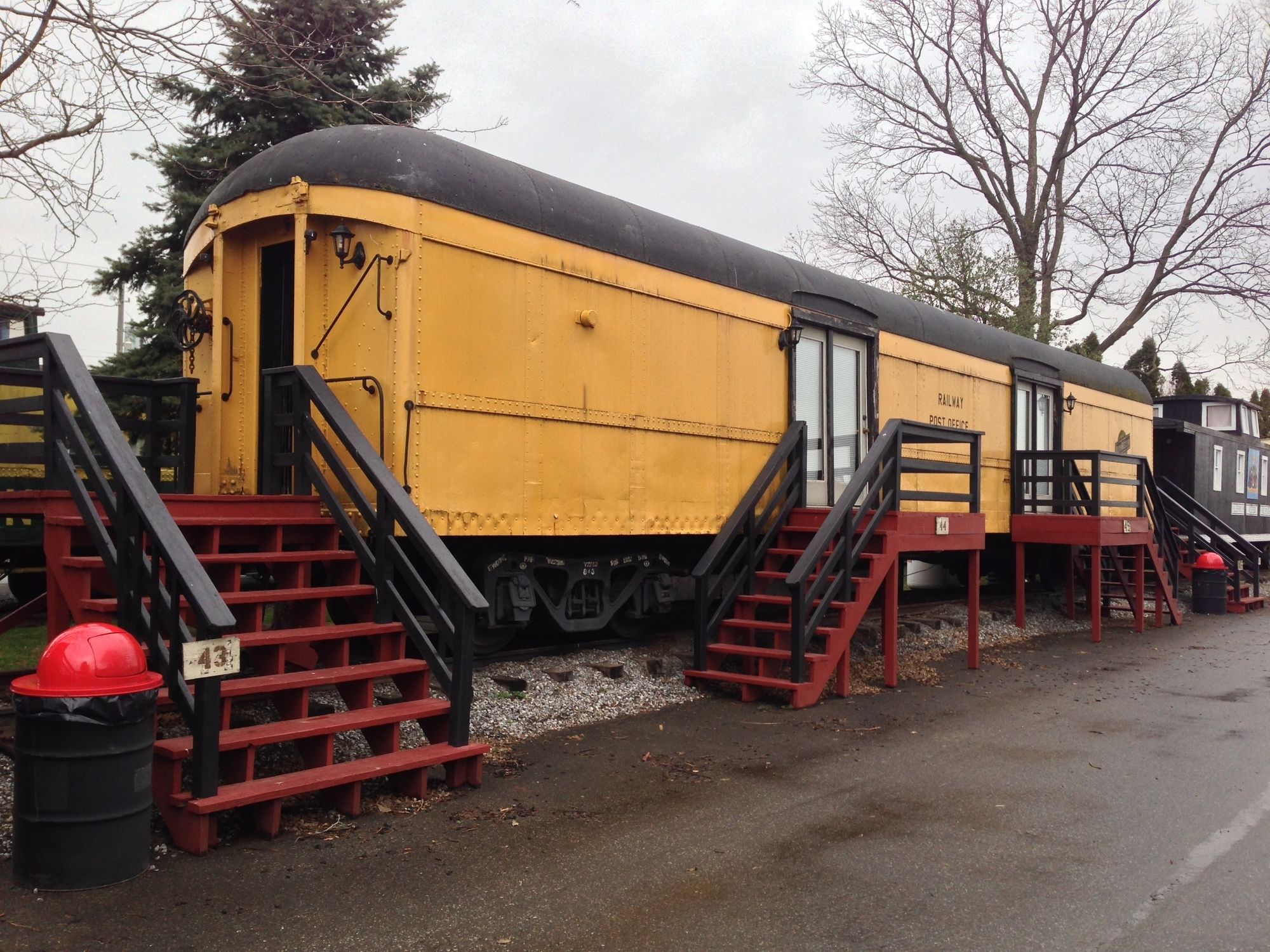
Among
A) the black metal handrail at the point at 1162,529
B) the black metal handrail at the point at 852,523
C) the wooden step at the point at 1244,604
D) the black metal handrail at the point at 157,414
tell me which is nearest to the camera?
the black metal handrail at the point at 157,414

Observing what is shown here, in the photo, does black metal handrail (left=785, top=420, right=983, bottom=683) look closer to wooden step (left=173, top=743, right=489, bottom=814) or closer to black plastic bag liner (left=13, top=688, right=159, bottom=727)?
wooden step (left=173, top=743, right=489, bottom=814)

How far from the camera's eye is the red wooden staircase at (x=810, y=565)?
7609 mm

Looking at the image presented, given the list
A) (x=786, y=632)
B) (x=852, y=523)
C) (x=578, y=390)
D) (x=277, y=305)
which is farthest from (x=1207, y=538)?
(x=277, y=305)

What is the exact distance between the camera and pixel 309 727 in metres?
4.70

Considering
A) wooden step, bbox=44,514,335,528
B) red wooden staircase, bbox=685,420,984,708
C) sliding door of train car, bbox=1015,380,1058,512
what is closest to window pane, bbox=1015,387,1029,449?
sliding door of train car, bbox=1015,380,1058,512

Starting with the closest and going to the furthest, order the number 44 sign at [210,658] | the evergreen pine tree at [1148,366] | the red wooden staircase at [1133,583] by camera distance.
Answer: the number 44 sign at [210,658]
the red wooden staircase at [1133,583]
the evergreen pine tree at [1148,366]

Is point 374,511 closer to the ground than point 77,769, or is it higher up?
higher up

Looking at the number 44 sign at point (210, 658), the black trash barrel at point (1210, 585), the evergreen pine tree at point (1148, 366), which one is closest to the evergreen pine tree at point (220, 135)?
the number 44 sign at point (210, 658)

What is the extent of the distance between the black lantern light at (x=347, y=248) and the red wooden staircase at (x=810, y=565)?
128 inches

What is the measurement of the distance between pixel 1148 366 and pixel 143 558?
3937 cm

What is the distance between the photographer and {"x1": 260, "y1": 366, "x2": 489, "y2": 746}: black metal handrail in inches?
207

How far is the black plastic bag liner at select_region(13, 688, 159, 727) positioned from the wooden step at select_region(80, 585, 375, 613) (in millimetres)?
779

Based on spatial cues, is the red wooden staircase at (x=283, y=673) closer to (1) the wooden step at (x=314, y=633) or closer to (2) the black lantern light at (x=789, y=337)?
(1) the wooden step at (x=314, y=633)

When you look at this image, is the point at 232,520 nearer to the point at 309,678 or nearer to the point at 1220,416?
the point at 309,678
